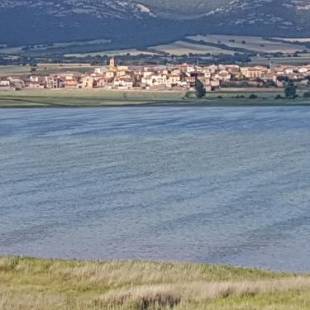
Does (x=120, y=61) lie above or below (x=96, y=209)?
below

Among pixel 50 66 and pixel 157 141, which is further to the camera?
pixel 50 66

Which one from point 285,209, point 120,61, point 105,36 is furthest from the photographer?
point 105,36

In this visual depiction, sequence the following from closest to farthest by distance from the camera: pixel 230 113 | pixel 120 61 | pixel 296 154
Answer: pixel 296 154 < pixel 230 113 < pixel 120 61

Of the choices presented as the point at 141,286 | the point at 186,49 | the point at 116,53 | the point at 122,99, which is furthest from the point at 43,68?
the point at 141,286

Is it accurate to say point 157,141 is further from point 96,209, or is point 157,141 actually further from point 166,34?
point 166,34

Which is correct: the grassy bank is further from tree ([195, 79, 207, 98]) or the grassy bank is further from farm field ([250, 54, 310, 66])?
farm field ([250, 54, 310, 66])

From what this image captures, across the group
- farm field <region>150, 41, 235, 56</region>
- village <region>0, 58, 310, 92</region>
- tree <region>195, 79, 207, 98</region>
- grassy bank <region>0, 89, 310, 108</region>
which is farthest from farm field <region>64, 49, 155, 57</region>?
tree <region>195, 79, 207, 98</region>

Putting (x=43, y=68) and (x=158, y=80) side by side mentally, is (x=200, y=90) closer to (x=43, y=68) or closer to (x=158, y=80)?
(x=158, y=80)

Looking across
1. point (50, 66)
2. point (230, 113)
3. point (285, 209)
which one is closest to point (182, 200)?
point (285, 209)
